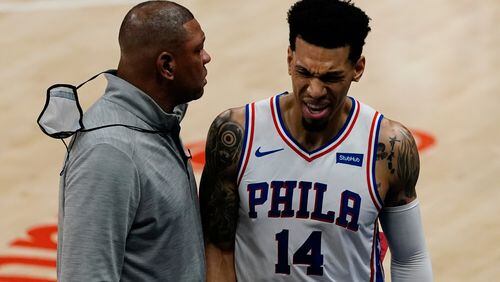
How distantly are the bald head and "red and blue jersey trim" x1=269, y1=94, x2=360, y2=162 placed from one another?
0.67 metres

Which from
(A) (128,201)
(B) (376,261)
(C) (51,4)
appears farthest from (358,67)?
(C) (51,4)

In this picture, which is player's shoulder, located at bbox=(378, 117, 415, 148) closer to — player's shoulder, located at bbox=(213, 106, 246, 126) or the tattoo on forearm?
the tattoo on forearm

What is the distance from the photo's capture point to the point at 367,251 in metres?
4.04

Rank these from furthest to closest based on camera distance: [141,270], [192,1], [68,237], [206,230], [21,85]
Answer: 1. [192,1]
2. [21,85]
3. [206,230]
4. [141,270]
5. [68,237]

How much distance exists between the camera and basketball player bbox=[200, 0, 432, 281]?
3.96 meters

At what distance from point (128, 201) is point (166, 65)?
498 millimetres

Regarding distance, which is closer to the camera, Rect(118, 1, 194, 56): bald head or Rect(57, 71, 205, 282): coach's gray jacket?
Rect(57, 71, 205, 282): coach's gray jacket

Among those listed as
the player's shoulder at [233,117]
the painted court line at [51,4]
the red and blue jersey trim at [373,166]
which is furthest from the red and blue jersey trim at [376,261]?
the painted court line at [51,4]

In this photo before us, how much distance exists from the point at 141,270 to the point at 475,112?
18.6 feet

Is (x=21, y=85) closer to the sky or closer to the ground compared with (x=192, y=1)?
closer to the ground

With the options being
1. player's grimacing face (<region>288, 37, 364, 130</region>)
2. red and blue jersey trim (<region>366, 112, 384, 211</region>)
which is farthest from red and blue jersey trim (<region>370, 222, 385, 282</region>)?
player's grimacing face (<region>288, 37, 364, 130</region>)

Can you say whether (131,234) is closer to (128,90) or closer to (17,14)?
(128,90)

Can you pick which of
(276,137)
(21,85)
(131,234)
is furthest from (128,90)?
(21,85)

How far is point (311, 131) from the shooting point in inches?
158
